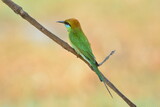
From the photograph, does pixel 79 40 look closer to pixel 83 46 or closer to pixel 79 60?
pixel 83 46

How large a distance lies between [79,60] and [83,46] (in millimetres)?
2947

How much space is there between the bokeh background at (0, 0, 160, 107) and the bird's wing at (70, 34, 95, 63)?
2232 mm

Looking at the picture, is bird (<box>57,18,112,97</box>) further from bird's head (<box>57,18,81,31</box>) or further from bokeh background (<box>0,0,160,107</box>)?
bokeh background (<box>0,0,160,107</box>)

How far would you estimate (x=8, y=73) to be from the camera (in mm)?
4270

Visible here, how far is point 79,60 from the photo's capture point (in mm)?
4266

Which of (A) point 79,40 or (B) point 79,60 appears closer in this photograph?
(A) point 79,40

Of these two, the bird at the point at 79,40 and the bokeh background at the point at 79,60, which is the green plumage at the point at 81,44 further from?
the bokeh background at the point at 79,60

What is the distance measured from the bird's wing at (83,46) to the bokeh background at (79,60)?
2232 mm

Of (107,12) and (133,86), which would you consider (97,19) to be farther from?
(133,86)

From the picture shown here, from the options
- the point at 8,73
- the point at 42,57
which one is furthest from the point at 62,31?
the point at 8,73

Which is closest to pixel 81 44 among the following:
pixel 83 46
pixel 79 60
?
pixel 83 46

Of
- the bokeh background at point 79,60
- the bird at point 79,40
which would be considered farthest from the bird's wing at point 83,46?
the bokeh background at point 79,60

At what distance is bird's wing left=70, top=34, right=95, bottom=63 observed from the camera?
1249 mm

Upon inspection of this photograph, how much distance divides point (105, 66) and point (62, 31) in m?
0.57
